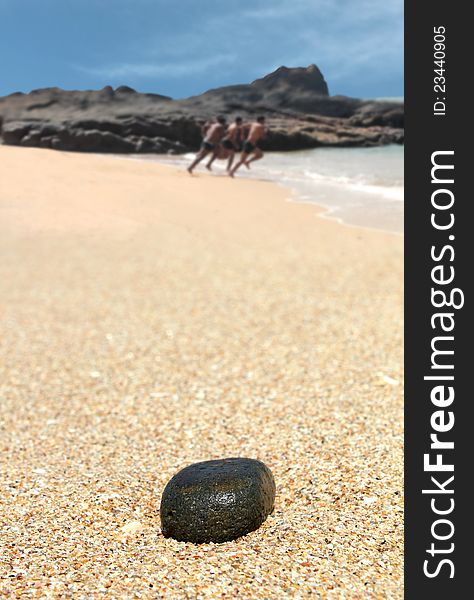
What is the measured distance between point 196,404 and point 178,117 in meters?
31.6

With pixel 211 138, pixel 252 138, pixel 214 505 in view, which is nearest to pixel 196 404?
pixel 214 505

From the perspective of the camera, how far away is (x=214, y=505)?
181 cm

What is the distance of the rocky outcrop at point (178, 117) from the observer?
3105cm

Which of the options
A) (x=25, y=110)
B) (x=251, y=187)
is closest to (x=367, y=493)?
(x=251, y=187)

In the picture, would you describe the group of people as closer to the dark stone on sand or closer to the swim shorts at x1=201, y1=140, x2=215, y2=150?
the swim shorts at x1=201, y1=140, x2=215, y2=150

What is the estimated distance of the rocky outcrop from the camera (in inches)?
1222

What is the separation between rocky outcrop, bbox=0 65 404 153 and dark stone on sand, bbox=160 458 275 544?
25746 mm

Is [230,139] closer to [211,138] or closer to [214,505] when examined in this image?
[211,138]

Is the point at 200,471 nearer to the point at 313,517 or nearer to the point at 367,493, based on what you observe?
the point at 313,517

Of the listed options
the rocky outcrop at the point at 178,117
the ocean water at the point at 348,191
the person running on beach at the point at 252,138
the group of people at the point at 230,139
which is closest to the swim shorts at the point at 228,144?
the group of people at the point at 230,139

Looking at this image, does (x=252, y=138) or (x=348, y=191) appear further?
(x=252, y=138)

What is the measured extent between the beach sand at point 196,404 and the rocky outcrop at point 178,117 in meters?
21.7

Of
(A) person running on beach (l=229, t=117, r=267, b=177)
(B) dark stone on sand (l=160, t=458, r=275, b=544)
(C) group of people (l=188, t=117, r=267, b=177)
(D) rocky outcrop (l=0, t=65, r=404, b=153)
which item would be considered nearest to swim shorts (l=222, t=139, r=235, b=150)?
(C) group of people (l=188, t=117, r=267, b=177)

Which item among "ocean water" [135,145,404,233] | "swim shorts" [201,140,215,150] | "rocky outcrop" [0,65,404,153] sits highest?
"rocky outcrop" [0,65,404,153]
